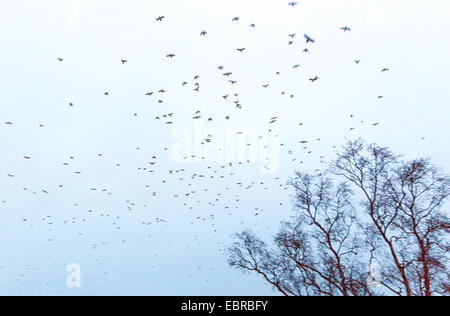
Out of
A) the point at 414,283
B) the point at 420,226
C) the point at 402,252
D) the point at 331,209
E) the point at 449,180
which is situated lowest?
the point at 414,283

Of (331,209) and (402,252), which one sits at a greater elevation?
(331,209)

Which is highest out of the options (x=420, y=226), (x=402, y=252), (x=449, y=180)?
(x=449, y=180)

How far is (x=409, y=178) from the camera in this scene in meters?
13.7

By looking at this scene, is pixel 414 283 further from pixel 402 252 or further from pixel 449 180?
pixel 449 180

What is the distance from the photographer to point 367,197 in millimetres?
14672
